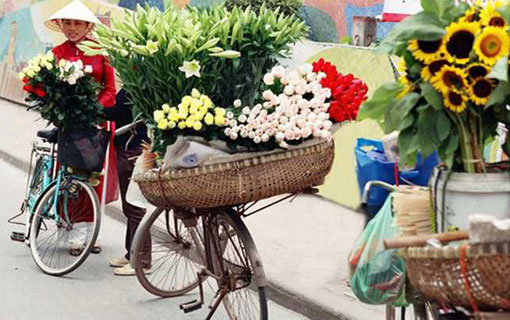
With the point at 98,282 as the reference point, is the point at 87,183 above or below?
above

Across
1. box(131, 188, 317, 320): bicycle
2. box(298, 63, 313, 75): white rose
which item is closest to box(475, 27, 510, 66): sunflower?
box(298, 63, 313, 75): white rose

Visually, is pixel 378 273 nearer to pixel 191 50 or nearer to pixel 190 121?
pixel 190 121

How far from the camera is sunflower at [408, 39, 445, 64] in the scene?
130 inches

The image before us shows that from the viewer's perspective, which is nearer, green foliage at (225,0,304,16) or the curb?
the curb

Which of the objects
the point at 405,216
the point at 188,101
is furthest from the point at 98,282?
the point at 405,216

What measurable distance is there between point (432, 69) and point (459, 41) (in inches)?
5.1

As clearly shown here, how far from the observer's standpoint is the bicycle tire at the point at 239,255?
215 inches

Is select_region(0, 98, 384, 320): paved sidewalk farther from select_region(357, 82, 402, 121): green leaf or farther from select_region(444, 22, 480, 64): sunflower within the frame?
select_region(444, 22, 480, 64): sunflower

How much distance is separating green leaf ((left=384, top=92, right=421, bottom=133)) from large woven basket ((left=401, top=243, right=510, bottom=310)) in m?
0.46

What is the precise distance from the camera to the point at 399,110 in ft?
11.1

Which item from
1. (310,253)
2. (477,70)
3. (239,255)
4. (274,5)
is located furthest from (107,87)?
(477,70)

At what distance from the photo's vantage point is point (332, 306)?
6.46 meters

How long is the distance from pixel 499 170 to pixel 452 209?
225 millimetres

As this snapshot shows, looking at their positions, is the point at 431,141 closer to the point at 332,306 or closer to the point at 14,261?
the point at 332,306
